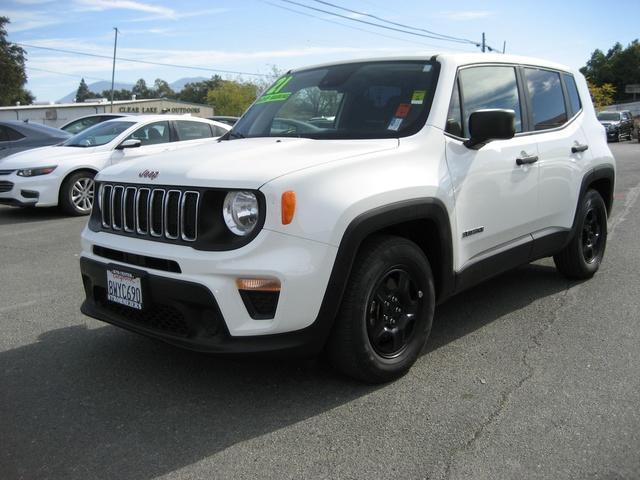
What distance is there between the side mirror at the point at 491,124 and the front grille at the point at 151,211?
1.72 metres

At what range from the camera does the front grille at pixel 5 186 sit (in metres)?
9.34

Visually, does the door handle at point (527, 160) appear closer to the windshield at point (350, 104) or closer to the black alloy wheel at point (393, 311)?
the windshield at point (350, 104)

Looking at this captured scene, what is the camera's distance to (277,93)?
15.0 ft

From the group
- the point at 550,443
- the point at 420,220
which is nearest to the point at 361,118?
the point at 420,220

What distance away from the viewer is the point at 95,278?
3453 mm

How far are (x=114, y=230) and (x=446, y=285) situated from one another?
1.95 metres

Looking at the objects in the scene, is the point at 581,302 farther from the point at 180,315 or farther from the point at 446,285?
the point at 180,315

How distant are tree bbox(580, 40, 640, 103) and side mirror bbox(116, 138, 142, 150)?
10337cm

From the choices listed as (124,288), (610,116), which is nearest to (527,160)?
(124,288)

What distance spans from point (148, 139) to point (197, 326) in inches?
312

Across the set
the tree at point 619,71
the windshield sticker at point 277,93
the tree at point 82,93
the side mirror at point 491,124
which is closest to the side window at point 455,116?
the side mirror at point 491,124

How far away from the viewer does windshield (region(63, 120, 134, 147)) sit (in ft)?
33.2

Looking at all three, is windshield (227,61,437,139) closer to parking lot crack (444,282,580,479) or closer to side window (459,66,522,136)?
side window (459,66,522,136)

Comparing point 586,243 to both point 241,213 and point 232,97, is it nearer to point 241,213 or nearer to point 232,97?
point 241,213
